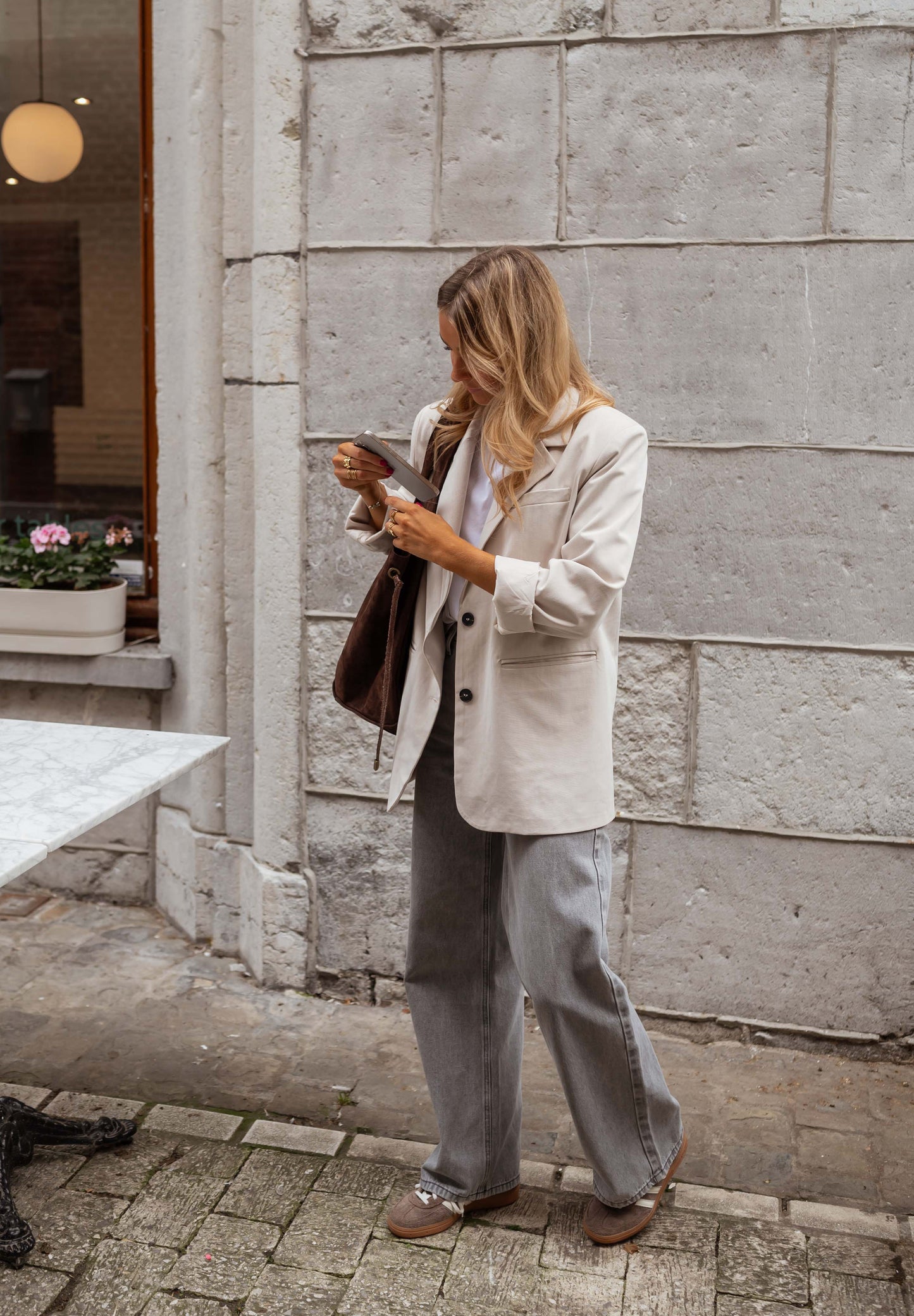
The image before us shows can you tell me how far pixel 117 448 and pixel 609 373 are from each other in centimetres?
205

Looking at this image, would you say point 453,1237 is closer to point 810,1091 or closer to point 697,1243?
point 697,1243

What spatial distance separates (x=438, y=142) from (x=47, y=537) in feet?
6.44

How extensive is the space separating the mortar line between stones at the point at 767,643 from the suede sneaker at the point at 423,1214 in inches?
60.8

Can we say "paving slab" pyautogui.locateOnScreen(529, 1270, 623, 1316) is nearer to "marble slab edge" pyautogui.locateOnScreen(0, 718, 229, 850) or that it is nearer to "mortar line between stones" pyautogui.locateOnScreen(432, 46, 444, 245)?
"marble slab edge" pyautogui.locateOnScreen(0, 718, 229, 850)

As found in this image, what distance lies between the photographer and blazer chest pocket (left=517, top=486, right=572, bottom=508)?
2395 mm

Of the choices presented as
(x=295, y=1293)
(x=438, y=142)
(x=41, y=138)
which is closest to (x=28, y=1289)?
(x=295, y=1293)

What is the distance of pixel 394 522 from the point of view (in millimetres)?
2352

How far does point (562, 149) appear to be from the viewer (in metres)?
3.46

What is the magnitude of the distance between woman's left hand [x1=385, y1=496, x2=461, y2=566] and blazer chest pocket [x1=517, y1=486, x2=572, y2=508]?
0.16m

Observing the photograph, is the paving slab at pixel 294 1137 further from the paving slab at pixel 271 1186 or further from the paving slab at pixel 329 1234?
the paving slab at pixel 329 1234

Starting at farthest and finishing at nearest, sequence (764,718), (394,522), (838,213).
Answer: (764,718) → (838,213) → (394,522)

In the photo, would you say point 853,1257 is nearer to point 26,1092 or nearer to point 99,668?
point 26,1092

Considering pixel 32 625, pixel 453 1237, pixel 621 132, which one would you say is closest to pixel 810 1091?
pixel 453 1237

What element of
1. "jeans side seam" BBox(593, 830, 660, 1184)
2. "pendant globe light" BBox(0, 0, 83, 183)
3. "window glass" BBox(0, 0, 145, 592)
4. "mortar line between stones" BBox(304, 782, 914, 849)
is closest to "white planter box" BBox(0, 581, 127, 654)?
"window glass" BBox(0, 0, 145, 592)
